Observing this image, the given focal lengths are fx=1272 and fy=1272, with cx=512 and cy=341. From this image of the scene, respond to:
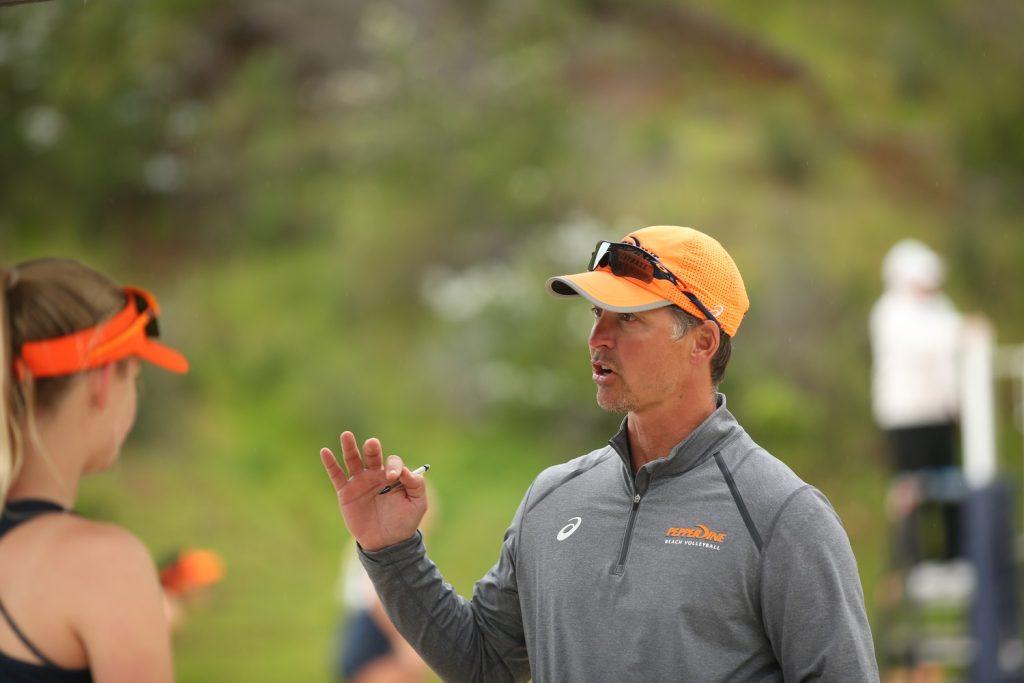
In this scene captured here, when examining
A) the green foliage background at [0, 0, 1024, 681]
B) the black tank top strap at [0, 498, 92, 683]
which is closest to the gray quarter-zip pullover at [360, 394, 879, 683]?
the black tank top strap at [0, 498, 92, 683]

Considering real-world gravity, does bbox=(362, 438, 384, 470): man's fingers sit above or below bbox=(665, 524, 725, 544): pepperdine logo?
above

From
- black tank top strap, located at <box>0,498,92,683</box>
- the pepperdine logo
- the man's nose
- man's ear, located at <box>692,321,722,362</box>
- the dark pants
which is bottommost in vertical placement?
the dark pants

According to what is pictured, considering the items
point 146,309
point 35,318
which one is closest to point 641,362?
point 146,309

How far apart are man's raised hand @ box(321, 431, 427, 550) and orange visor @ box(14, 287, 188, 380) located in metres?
0.38

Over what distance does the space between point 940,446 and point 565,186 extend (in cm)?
790

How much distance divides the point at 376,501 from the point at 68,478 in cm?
46

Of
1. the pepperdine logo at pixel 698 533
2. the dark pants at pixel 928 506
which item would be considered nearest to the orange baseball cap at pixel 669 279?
the pepperdine logo at pixel 698 533

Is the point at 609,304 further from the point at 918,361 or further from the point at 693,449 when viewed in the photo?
the point at 918,361

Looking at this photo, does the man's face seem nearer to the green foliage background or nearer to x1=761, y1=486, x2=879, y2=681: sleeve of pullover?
x1=761, y1=486, x2=879, y2=681: sleeve of pullover

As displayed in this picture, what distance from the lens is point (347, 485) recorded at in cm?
196

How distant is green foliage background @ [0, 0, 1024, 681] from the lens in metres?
13.9

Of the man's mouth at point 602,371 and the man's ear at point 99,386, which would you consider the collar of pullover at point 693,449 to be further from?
the man's ear at point 99,386

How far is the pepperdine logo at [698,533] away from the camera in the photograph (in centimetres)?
174

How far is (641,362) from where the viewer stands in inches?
74.5
